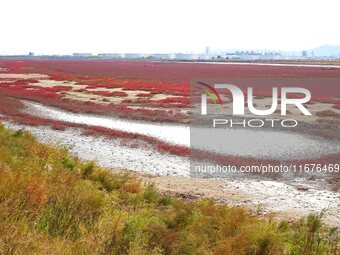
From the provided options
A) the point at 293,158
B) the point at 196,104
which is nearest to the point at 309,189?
the point at 293,158

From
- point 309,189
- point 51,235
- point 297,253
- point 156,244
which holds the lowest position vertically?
point 309,189

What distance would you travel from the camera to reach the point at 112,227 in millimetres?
6262

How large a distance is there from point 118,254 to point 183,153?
551 inches

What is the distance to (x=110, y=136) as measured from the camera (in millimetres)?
23344

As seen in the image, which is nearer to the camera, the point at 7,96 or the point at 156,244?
the point at 156,244

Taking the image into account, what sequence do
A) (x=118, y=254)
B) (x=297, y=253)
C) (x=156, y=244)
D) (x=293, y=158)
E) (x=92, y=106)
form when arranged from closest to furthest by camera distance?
1. (x=118, y=254)
2. (x=156, y=244)
3. (x=297, y=253)
4. (x=293, y=158)
5. (x=92, y=106)

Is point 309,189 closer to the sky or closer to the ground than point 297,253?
closer to the ground

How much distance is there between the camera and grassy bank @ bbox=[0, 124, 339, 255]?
5.38 m

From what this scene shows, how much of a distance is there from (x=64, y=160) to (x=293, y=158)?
1084 centimetres

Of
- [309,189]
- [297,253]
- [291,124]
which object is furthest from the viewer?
[291,124]

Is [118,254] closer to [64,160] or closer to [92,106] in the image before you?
[64,160]

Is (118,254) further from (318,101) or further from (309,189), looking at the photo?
(318,101)

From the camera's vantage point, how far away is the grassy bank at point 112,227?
17.7 feet

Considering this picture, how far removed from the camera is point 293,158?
18656 mm
